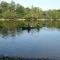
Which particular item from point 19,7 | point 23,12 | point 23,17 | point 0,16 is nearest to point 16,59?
point 0,16

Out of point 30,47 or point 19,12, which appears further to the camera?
point 19,12

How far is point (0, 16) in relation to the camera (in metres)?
120

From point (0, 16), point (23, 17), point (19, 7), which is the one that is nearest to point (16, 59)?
point (0, 16)

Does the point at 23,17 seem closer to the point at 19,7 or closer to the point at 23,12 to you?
the point at 23,12

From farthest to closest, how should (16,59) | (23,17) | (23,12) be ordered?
(23,12) → (23,17) → (16,59)

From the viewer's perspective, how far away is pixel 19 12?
14212 cm

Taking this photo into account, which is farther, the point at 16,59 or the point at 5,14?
the point at 5,14

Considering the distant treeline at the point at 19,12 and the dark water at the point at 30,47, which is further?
the distant treeline at the point at 19,12

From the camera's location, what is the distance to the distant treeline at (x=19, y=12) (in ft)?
407

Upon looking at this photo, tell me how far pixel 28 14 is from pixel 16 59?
11485cm

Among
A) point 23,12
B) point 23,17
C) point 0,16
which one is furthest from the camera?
point 23,12

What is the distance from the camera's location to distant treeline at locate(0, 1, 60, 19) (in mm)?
123931

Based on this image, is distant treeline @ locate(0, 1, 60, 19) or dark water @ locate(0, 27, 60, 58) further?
distant treeline @ locate(0, 1, 60, 19)

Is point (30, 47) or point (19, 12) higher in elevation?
point (30, 47)
